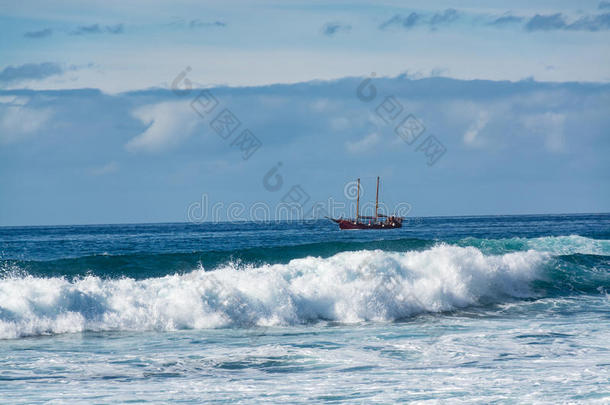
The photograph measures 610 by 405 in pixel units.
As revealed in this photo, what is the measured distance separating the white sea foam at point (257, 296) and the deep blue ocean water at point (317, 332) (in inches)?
2.0

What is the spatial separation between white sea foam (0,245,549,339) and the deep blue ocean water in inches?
2.0

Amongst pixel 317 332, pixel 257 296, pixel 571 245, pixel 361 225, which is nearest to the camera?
pixel 317 332

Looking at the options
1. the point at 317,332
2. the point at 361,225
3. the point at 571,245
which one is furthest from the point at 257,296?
the point at 361,225

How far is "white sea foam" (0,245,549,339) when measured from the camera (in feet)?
57.0

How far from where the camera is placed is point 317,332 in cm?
1650

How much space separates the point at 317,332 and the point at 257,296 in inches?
122

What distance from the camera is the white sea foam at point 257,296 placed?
17359 millimetres

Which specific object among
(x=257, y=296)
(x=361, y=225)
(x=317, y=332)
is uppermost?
(x=361, y=225)

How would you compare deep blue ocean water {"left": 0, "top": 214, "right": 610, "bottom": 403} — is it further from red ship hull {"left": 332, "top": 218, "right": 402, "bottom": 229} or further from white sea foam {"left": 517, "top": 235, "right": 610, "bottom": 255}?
red ship hull {"left": 332, "top": 218, "right": 402, "bottom": 229}

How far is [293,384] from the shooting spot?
11.1 metres

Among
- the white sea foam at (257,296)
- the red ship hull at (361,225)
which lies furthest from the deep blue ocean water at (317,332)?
the red ship hull at (361,225)

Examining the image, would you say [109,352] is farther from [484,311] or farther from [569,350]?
[484,311]

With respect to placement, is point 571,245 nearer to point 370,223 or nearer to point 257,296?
point 257,296

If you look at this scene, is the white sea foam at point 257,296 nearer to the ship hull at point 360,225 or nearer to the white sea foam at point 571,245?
the white sea foam at point 571,245
